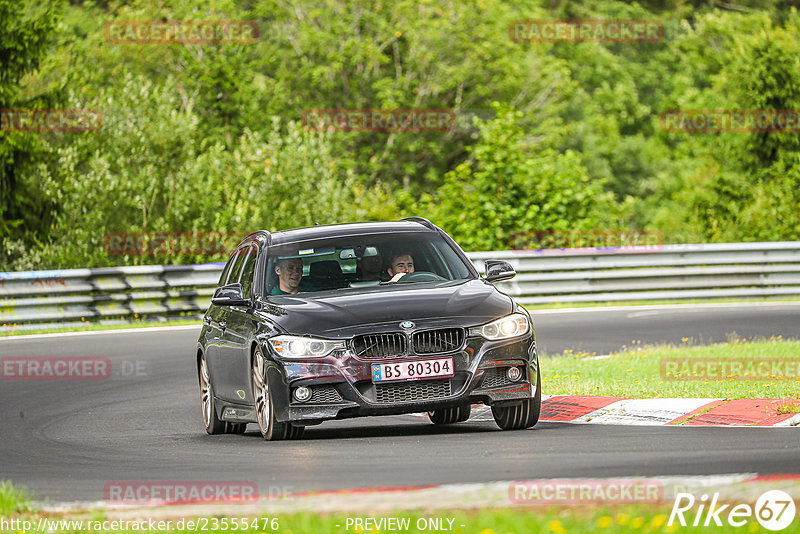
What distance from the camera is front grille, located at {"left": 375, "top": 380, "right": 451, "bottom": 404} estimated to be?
9242 mm

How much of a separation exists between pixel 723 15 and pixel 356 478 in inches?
2124

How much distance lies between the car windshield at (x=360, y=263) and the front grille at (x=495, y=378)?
125cm

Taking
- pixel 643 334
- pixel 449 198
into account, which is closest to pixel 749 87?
pixel 449 198

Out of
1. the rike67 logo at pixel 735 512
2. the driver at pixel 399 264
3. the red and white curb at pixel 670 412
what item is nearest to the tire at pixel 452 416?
the red and white curb at pixel 670 412

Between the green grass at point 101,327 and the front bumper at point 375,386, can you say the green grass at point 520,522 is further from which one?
the green grass at point 101,327

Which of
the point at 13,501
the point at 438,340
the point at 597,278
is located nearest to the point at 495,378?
the point at 438,340

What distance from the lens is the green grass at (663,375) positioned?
11.5m

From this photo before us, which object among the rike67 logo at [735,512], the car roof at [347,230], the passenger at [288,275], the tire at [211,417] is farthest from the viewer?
the tire at [211,417]

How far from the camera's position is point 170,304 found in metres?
23.1

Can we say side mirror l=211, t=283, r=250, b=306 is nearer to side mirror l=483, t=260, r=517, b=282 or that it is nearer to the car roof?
the car roof

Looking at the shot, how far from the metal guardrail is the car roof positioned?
38.6ft

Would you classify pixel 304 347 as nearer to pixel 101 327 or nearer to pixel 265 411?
pixel 265 411

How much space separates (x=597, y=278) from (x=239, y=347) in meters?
15.5

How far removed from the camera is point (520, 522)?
5.70 meters
